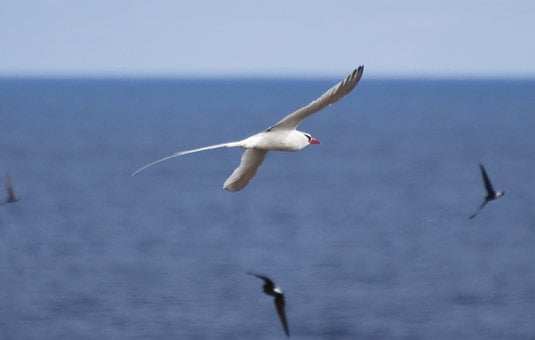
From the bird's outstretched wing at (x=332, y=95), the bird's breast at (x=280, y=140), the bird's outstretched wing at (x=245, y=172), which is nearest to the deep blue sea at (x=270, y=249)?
the bird's outstretched wing at (x=245, y=172)

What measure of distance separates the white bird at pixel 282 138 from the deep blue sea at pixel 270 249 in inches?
615

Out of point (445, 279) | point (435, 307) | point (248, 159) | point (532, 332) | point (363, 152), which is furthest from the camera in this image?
point (363, 152)

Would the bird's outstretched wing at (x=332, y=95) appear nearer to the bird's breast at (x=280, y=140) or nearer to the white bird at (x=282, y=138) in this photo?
the white bird at (x=282, y=138)

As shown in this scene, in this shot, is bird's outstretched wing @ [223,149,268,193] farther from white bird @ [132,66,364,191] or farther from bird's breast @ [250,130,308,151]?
bird's breast @ [250,130,308,151]

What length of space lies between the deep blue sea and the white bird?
51.2 ft

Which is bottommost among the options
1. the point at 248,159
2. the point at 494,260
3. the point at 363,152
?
the point at 248,159

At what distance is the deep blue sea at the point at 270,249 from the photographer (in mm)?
38781

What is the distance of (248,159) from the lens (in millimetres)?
20578

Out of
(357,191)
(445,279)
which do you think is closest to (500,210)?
(357,191)

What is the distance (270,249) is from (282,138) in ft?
113

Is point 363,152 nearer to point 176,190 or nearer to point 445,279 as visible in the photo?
point 176,190

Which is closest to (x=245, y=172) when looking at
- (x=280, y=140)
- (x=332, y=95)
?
(x=280, y=140)

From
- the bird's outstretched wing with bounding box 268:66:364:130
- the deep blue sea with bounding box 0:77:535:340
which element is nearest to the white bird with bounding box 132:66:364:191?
the bird's outstretched wing with bounding box 268:66:364:130

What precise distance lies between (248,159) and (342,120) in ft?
576
